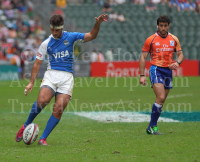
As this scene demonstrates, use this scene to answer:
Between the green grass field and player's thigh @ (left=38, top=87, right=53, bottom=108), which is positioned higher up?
player's thigh @ (left=38, top=87, right=53, bottom=108)

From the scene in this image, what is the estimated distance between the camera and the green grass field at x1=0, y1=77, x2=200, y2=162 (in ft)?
20.4

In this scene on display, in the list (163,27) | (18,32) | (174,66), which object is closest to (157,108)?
(174,66)

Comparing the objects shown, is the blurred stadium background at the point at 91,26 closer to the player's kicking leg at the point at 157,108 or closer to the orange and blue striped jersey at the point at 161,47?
the orange and blue striped jersey at the point at 161,47

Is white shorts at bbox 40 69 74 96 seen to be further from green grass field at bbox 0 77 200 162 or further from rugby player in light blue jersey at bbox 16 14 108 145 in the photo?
green grass field at bbox 0 77 200 162

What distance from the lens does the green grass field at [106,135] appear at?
6.23m

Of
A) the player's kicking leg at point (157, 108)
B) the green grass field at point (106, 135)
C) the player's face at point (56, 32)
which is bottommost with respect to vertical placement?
the green grass field at point (106, 135)

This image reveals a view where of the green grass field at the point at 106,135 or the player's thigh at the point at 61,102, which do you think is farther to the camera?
the player's thigh at the point at 61,102

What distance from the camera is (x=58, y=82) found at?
714 centimetres

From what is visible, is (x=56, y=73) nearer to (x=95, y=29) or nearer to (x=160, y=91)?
(x=95, y=29)

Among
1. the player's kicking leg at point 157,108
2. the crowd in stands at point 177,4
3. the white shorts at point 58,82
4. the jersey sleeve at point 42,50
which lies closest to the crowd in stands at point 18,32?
the crowd in stands at point 177,4

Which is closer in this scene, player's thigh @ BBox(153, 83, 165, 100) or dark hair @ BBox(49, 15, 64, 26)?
dark hair @ BBox(49, 15, 64, 26)

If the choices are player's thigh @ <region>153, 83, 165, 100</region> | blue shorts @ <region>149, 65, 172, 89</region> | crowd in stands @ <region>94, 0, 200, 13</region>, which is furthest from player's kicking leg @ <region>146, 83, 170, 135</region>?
crowd in stands @ <region>94, 0, 200, 13</region>

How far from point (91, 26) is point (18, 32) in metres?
5.71

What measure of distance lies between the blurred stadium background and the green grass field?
423 inches
